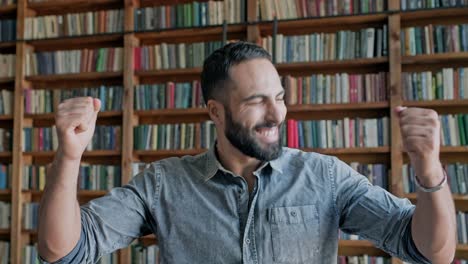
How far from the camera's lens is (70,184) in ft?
3.52

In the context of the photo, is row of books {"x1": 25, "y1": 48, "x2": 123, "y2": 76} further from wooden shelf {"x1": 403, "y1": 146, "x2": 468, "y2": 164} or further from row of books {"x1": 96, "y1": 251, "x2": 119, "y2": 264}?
wooden shelf {"x1": 403, "y1": 146, "x2": 468, "y2": 164}

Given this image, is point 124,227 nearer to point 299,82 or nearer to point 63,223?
point 63,223

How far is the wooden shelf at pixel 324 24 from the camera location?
10.5 ft

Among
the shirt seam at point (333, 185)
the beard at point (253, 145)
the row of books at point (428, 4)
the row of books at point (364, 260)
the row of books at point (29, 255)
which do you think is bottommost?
the row of books at point (29, 255)

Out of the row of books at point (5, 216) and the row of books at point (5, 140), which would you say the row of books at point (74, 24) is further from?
the row of books at point (5, 216)

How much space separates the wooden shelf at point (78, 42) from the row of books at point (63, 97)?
15.4 inches

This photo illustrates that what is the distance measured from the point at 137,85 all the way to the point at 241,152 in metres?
2.42

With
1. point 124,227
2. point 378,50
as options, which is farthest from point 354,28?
point 124,227

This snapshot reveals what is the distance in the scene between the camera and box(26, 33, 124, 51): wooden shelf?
3.73 metres

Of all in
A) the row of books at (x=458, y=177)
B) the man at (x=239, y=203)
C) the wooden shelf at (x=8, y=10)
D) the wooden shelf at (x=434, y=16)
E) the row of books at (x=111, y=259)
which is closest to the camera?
the man at (x=239, y=203)

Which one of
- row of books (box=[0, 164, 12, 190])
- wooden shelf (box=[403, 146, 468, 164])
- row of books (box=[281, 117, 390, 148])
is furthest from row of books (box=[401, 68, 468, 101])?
row of books (box=[0, 164, 12, 190])

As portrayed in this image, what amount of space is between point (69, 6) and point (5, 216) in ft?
5.98

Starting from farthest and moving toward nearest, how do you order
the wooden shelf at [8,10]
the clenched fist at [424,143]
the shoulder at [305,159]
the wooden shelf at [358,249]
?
the wooden shelf at [8,10] < the wooden shelf at [358,249] < the shoulder at [305,159] < the clenched fist at [424,143]

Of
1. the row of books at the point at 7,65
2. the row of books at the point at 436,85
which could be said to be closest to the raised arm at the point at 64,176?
the row of books at the point at 436,85
